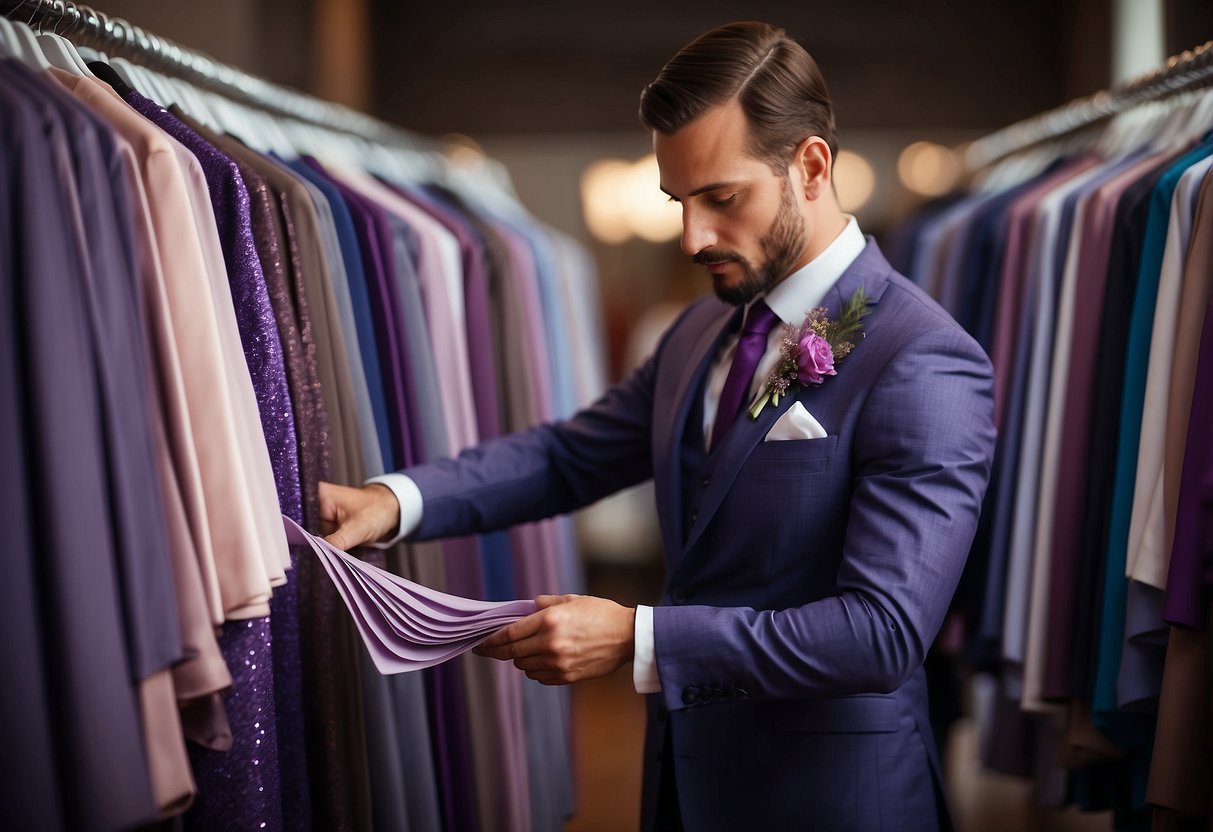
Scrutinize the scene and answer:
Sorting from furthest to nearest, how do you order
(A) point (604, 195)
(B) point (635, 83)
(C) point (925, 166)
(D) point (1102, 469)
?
(A) point (604, 195), (B) point (635, 83), (C) point (925, 166), (D) point (1102, 469)

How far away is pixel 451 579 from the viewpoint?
2055 mm

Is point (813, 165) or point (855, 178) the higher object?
point (855, 178)

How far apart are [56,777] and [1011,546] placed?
164 cm

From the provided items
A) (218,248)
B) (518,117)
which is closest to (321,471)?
(218,248)

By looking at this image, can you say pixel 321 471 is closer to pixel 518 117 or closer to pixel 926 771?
pixel 926 771

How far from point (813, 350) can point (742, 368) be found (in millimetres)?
160

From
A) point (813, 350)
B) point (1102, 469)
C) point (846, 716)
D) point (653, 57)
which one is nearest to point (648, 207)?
point (653, 57)

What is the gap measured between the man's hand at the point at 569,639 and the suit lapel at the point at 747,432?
0.66 feet

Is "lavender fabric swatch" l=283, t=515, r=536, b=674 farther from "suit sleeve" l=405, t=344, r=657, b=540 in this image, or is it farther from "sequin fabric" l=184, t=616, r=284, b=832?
"suit sleeve" l=405, t=344, r=657, b=540

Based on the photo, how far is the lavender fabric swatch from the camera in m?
1.38

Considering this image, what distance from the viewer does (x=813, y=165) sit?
1.60 meters

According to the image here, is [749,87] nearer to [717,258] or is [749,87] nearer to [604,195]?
[717,258]

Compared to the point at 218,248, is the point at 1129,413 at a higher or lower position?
lower

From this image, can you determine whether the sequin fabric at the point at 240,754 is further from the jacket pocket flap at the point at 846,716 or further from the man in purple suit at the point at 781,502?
the jacket pocket flap at the point at 846,716
